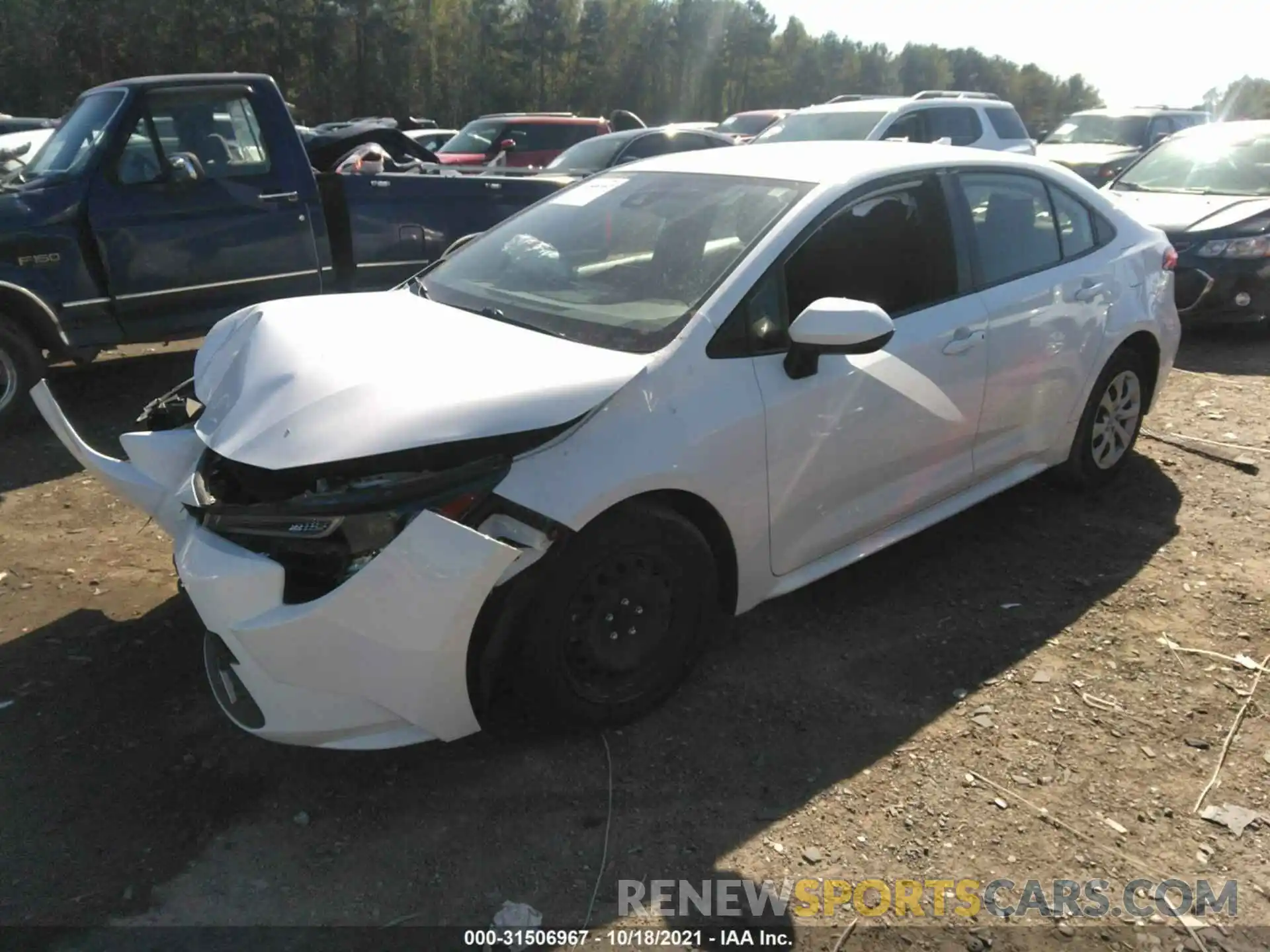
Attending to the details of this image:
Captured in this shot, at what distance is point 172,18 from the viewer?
3388 centimetres

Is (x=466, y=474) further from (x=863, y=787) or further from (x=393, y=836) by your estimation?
(x=863, y=787)

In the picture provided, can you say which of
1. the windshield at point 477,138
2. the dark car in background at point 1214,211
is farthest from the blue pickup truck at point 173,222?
the windshield at point 477,138

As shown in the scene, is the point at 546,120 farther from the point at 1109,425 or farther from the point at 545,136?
the point at 1109,425

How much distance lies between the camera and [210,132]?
6.65 metres

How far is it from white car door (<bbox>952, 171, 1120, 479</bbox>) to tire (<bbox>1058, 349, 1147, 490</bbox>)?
21 cm

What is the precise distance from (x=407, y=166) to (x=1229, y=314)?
665 centimetres

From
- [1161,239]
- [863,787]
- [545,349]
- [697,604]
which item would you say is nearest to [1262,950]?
[863,787]

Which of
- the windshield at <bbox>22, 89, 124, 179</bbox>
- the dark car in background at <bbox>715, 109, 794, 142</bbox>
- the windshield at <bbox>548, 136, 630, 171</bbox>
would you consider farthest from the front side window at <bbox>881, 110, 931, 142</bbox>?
the dark car in background at <bbox>715, 109, 794, 142</bbox>

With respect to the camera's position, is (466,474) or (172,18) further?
(172,18)

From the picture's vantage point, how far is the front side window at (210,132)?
6.41 m

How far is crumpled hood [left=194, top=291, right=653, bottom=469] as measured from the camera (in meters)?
2.67

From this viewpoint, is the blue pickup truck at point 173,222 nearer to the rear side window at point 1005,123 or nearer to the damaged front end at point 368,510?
the damaged front end at point 368,510

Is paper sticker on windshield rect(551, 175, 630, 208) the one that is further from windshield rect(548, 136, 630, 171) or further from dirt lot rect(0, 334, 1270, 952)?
windshield rect(548, 136, 630, 171)

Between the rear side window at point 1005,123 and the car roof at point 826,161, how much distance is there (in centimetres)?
840
